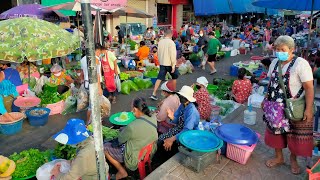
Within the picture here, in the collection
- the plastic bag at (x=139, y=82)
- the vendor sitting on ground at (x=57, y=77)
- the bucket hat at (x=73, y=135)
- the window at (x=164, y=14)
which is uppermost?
the window at (x=164, y=14)

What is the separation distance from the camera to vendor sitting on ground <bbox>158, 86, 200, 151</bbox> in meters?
4.07

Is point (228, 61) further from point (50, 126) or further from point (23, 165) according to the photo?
point (23, 165)

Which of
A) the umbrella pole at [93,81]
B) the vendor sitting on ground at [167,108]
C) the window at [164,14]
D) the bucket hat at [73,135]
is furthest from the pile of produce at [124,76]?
the window at [164,14]

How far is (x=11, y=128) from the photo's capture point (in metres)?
5.21

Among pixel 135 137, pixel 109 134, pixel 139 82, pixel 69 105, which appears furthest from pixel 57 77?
pixel 135 137

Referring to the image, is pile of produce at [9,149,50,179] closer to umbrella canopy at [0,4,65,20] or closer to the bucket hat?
the bucket hat

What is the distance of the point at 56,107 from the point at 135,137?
3456 millimetres

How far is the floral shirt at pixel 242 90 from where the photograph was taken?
6.68 meters

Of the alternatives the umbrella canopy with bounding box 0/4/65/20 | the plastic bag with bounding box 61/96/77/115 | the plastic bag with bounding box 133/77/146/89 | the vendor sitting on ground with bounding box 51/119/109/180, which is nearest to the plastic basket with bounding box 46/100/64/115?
the plastic bag with bounding box 61/96/77/115

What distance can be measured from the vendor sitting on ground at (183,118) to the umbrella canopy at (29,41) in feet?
9.51

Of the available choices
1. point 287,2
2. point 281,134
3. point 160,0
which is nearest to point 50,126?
point 281,134

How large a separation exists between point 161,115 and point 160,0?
1668 cm

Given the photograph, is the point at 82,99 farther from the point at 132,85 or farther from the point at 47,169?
the point at 47,169

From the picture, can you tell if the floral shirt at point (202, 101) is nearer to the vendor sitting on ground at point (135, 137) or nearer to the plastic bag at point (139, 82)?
the vendor sitting on ground at point (135, 137)
